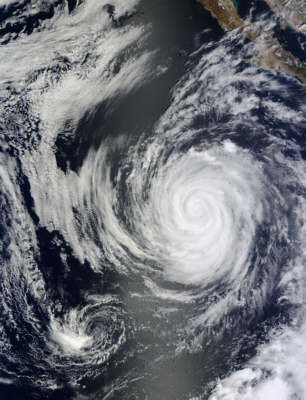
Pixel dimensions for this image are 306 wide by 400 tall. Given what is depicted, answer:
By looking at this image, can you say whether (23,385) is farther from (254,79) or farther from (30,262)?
(254,79)

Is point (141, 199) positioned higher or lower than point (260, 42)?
lower

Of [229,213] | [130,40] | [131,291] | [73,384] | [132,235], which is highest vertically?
[130,40]

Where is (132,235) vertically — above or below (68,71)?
below

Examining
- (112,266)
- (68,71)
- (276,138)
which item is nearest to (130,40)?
(68,71)
